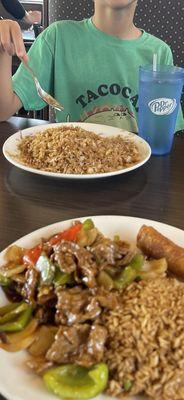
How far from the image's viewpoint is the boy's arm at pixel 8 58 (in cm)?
137

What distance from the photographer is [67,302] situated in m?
0.62

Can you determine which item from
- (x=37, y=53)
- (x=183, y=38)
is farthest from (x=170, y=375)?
(x=183, y=38)

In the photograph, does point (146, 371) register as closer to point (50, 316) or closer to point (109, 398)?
point (109, 398)

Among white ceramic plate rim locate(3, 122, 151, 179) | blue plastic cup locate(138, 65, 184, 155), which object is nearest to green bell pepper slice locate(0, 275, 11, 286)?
white ceramic plate rim locate(3, 122, 151, 179)

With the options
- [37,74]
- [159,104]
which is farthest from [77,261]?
[37,74]

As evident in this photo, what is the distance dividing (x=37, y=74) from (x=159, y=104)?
28.2 inches

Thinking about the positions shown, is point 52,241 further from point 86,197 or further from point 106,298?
point 86,197

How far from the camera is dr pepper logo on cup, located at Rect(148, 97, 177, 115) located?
4.10 ft

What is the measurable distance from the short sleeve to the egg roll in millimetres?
1027

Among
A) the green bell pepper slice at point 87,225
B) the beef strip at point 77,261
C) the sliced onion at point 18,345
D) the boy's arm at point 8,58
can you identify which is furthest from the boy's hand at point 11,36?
the sliced onion at point 18,345

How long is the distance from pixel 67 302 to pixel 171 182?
605 mm

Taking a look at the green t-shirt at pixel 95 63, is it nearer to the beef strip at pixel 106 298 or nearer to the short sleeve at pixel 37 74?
the short sleeve at pixel 37 74

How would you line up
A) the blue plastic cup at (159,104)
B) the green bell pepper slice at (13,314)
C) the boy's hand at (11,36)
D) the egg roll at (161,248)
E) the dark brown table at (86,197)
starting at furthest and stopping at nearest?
the boy's hand at (11,36)
the blue plastic cup at (159,104)
the dark brown table at (86,197)
the egg roll at (161,248)
the green bell pepper slice at (13,314)

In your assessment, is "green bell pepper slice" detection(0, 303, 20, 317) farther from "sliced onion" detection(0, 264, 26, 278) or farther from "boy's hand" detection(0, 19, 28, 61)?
"boy's hand" detection(0, 19, 28, 61)
